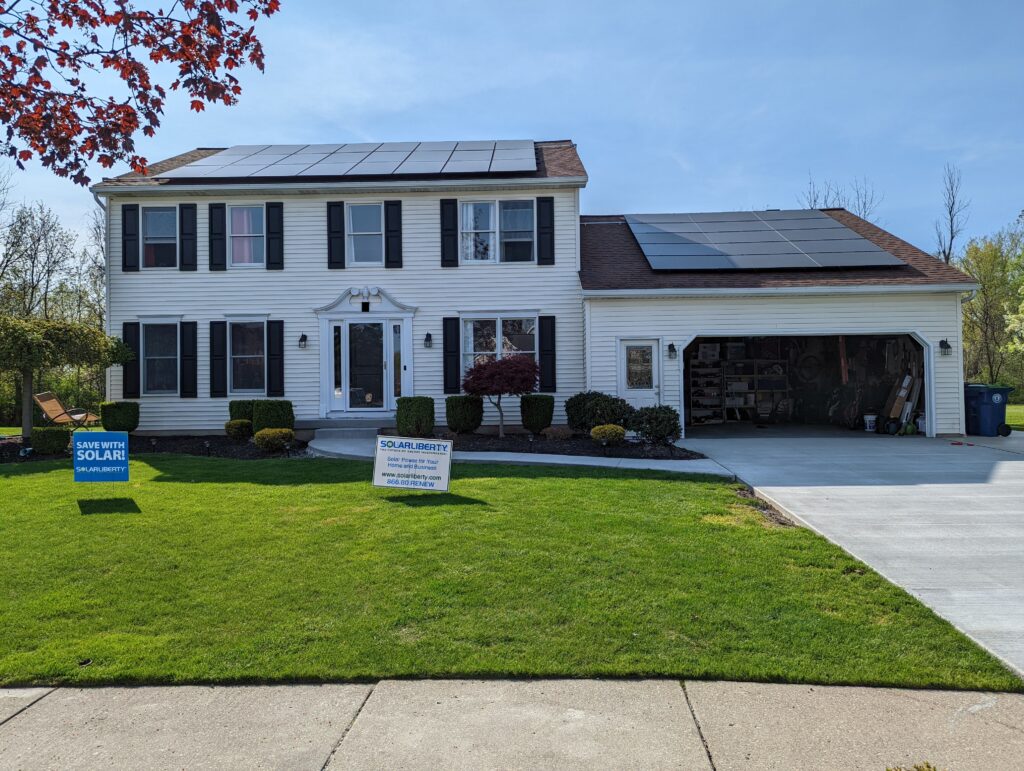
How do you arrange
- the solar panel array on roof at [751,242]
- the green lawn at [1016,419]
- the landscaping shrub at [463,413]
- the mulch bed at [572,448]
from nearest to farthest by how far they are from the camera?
the mulch bed at [572,448] < the landscaping shrub at [463,413] < the solar panel array on roof at [751,242] < the green lawn at [1016,419]

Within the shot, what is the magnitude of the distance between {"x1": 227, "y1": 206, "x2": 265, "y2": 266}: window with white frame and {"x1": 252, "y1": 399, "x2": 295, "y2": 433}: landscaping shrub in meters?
3.75

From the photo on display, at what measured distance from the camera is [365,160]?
1627 centimetres

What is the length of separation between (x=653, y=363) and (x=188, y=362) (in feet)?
33.6

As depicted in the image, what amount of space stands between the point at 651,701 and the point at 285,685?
1.88 meters

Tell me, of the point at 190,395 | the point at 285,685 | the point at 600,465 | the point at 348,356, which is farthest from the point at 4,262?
the point at 285,685

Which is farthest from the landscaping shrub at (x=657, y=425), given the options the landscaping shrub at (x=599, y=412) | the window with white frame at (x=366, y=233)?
the window with white frame at (x=366, y=233)

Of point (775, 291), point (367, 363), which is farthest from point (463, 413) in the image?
point (775, 291)

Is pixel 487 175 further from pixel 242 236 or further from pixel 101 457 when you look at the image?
pixel 101 457

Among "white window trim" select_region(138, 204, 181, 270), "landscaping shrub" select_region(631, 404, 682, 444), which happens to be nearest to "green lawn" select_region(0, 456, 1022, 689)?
"landscaping shrub" select_region(631, 404, 682, 444)

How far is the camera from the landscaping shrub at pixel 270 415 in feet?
42.3

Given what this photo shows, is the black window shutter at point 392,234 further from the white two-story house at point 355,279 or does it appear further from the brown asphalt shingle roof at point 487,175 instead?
the brown asphalt shingle roof at point 487,175

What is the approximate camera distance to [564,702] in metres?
3.23

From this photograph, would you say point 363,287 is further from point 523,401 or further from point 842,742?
point 842,742

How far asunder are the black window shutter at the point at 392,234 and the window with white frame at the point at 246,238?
112 inches
